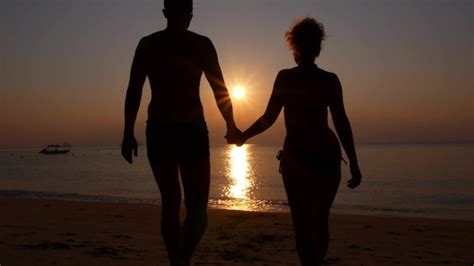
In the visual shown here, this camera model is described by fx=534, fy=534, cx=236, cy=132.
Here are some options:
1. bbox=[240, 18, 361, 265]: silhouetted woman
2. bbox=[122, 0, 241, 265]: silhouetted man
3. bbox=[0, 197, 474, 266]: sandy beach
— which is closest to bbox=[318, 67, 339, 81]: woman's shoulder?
bbox=[240, 18, 361, 265]: silhouetted woman

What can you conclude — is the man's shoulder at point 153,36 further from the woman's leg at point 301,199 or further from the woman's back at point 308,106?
the woman's leg at point 301,199

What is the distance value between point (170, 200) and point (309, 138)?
120 centimetres

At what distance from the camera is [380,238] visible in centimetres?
1206

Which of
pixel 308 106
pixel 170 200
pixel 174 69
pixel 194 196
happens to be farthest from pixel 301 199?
pixel 174 69

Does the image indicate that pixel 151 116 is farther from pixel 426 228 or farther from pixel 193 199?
pixel 426 228

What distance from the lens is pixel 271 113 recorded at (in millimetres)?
4496

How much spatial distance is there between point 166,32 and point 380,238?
30.2 ft

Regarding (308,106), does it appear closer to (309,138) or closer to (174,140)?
(309,138)

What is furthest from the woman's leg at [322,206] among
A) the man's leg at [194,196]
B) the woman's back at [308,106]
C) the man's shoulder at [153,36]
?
the man's shoulder at [153,36]

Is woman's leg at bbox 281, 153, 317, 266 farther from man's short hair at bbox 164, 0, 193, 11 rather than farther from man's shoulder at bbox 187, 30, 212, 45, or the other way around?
man's short hair at bbox 164, 0, 193, 11

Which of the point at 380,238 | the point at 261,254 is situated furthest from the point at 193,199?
the point at 380,238

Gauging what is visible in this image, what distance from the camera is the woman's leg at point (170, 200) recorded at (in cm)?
419

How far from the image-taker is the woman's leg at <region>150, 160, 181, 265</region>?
4191 millimetres

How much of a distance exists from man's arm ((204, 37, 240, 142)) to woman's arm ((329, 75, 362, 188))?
2.80 ft
